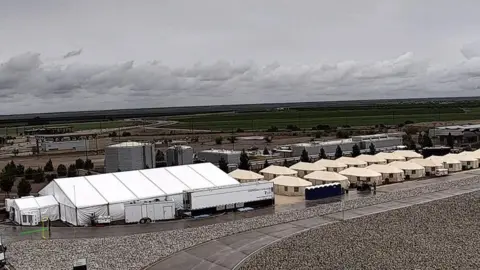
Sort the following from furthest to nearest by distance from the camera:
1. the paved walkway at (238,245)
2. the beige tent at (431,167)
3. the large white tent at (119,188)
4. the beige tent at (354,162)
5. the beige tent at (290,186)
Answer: the beige tent at (354,162) → the beige tent at (431,167) → the beige tent at (290,186) → the large white tent at (119,188) → the paved walkway at (238,245)

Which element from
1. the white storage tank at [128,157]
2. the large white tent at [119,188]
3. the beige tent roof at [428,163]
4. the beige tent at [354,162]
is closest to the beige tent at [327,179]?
the beige tent at [354,162]

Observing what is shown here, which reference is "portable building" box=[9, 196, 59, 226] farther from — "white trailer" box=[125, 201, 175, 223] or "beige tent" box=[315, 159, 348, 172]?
"beige tent" box=[315, 159, 348, 172]

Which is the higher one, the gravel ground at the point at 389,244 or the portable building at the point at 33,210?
the portable building at the point at 33,210

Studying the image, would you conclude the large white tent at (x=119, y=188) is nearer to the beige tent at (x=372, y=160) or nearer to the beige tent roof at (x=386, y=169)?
the beige tent roof at (x=386, y=169)

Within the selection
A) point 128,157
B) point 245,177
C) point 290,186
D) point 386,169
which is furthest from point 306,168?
point 128,157

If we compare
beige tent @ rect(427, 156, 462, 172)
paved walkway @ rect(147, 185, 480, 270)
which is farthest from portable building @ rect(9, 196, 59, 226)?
beige tent @ rect(427, 156, 462, 172)

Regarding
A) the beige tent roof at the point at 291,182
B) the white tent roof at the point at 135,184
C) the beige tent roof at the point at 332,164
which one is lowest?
the beige tent roof at the point at 291,182

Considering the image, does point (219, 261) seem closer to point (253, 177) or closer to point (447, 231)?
point (447, 231)

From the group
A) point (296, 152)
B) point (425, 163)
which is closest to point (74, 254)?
point (425, 163)
